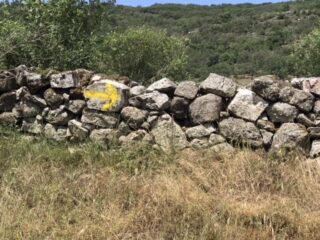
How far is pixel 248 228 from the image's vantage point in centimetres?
415

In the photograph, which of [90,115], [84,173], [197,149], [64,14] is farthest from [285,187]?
[64,14]

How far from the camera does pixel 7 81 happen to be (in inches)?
248

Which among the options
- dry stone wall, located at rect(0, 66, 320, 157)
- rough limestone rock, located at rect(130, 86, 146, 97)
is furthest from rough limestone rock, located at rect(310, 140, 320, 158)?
rough limestone rock, located at rect(130, 86, 146, 97)

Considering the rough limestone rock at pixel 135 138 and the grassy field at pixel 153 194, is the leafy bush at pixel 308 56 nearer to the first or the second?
the rough limestone rock at pixel 135 138

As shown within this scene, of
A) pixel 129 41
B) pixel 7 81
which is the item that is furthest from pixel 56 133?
pixel 129 41

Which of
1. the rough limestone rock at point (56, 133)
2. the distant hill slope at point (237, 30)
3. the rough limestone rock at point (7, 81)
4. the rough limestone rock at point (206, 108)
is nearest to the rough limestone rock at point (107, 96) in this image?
the rough limestone rock at point (56, 133)

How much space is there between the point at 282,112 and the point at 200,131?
897 mm

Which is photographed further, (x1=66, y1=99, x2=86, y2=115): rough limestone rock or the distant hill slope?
the distant hill slope

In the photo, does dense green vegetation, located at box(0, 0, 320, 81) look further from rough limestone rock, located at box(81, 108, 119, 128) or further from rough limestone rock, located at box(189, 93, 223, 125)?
rough limestone rock, located at box(189, 93, 223, 125)

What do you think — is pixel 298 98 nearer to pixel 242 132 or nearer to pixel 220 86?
pixel 242 132

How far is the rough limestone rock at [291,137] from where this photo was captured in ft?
17.2

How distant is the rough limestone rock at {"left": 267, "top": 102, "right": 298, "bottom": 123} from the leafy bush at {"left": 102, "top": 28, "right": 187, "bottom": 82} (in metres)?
10.2

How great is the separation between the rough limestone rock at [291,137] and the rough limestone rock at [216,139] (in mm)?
549

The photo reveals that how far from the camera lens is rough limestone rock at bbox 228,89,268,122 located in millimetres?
5477
